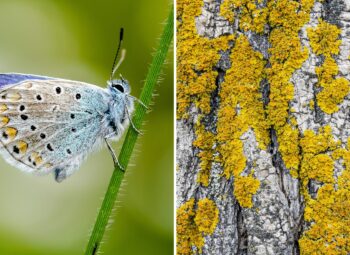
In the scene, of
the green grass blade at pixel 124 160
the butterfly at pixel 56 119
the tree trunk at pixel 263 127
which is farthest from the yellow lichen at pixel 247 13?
the butterfly at pixel 56 119

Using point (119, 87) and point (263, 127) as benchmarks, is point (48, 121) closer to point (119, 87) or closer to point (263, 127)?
point (119, 87)

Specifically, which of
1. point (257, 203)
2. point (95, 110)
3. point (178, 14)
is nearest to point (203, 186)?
point (257, 203)

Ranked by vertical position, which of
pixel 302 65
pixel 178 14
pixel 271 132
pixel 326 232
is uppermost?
pixel 178 14

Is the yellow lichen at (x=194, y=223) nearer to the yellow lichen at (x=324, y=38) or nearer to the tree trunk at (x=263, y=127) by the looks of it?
the tree trunk at (x=263, y=127)

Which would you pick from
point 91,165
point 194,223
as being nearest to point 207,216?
point 194,223

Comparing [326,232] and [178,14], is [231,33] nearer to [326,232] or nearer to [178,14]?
[178,14]
